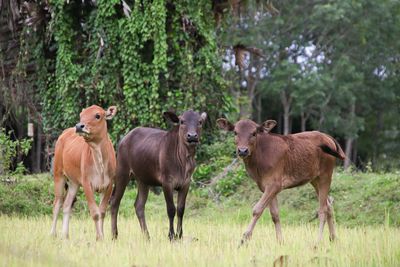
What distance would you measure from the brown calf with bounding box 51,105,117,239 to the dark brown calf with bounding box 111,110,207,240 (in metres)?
0.46

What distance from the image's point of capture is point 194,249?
28.9 ft

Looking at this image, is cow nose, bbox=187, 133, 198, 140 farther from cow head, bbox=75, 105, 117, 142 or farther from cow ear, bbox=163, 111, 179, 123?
cow head, bbox=75, 105, 117, 142

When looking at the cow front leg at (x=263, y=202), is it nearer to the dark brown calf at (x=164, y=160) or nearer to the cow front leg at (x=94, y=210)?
the dark brown calf at (x=164, y=160)

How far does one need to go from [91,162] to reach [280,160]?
264 cm

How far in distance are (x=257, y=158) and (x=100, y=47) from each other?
911 cm

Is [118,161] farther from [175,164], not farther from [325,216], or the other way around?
[325,216]

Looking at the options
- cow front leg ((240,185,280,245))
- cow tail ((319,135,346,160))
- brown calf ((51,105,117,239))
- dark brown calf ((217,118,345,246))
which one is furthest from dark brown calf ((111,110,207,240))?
cow tail ((319,135,346,160))

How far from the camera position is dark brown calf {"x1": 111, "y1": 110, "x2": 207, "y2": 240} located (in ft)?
34.4

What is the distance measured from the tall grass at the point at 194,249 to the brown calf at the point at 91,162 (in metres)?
0.49

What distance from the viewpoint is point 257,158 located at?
10.5 m

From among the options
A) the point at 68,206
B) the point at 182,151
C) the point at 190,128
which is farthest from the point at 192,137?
the point at 68,206

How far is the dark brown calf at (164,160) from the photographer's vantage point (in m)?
10.5

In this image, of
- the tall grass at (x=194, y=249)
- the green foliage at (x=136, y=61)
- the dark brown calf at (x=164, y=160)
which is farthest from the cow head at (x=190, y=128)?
the green foliage at (x=136, y=61)

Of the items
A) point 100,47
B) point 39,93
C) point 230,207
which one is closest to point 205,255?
point 230,207
